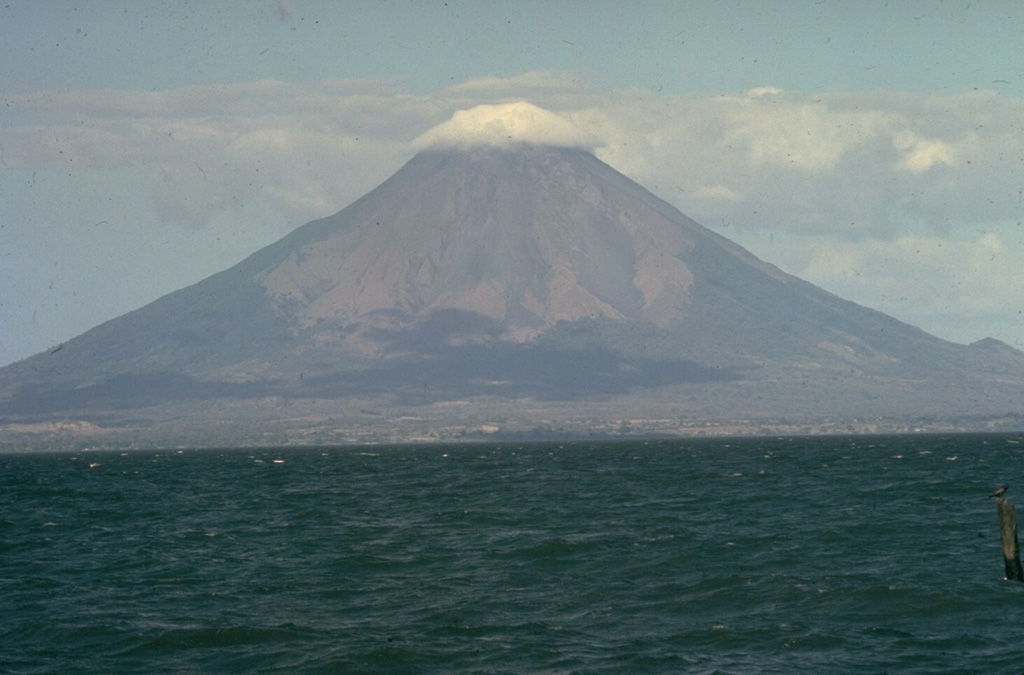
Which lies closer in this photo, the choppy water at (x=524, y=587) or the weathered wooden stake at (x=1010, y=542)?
the choppy water at (x=524, y=587)

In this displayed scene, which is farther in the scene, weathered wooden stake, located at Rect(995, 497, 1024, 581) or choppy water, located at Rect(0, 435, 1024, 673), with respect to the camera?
weathered wooden stake, located at Rect(995, 497, 1024, 581)

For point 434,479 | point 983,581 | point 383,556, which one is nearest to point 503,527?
point 383,556

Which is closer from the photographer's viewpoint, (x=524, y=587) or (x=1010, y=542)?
(x=1010, y=542)

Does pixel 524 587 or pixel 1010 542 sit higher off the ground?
pixel 1010 542
